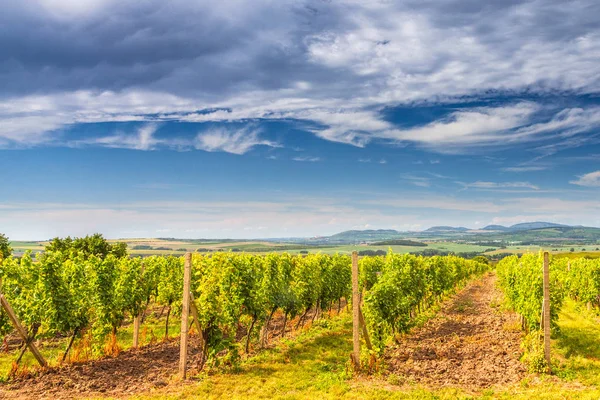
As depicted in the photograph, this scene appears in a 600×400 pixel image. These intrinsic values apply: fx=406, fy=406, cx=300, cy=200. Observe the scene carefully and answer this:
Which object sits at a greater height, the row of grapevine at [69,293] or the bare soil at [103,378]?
the row of grapevine at [69,293]

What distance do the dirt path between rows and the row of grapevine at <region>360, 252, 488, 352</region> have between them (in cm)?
89

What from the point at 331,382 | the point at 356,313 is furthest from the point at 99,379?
the point at 356,313

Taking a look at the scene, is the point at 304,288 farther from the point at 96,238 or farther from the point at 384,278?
the point at 96,238

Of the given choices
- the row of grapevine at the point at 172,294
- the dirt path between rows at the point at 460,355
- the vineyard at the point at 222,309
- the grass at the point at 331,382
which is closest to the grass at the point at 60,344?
the vineyard at the point at 222,309

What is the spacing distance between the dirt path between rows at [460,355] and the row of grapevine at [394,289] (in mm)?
890

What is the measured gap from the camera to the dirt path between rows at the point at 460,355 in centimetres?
1209

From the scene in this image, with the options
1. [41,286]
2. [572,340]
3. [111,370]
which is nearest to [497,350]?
[572,340]

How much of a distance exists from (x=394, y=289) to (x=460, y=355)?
129 inches

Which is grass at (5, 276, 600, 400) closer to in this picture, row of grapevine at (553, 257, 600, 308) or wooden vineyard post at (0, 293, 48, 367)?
wooden vineyard post at (0, 293, 48, 367)

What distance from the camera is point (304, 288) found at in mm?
20578

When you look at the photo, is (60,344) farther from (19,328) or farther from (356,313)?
(356,313)

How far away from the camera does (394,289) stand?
16.2 metres

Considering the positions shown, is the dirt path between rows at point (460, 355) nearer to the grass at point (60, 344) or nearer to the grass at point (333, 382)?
the grass at point (333, 382)

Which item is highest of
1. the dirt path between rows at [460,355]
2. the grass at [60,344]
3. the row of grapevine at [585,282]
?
the row of grapevine at [585,282]
